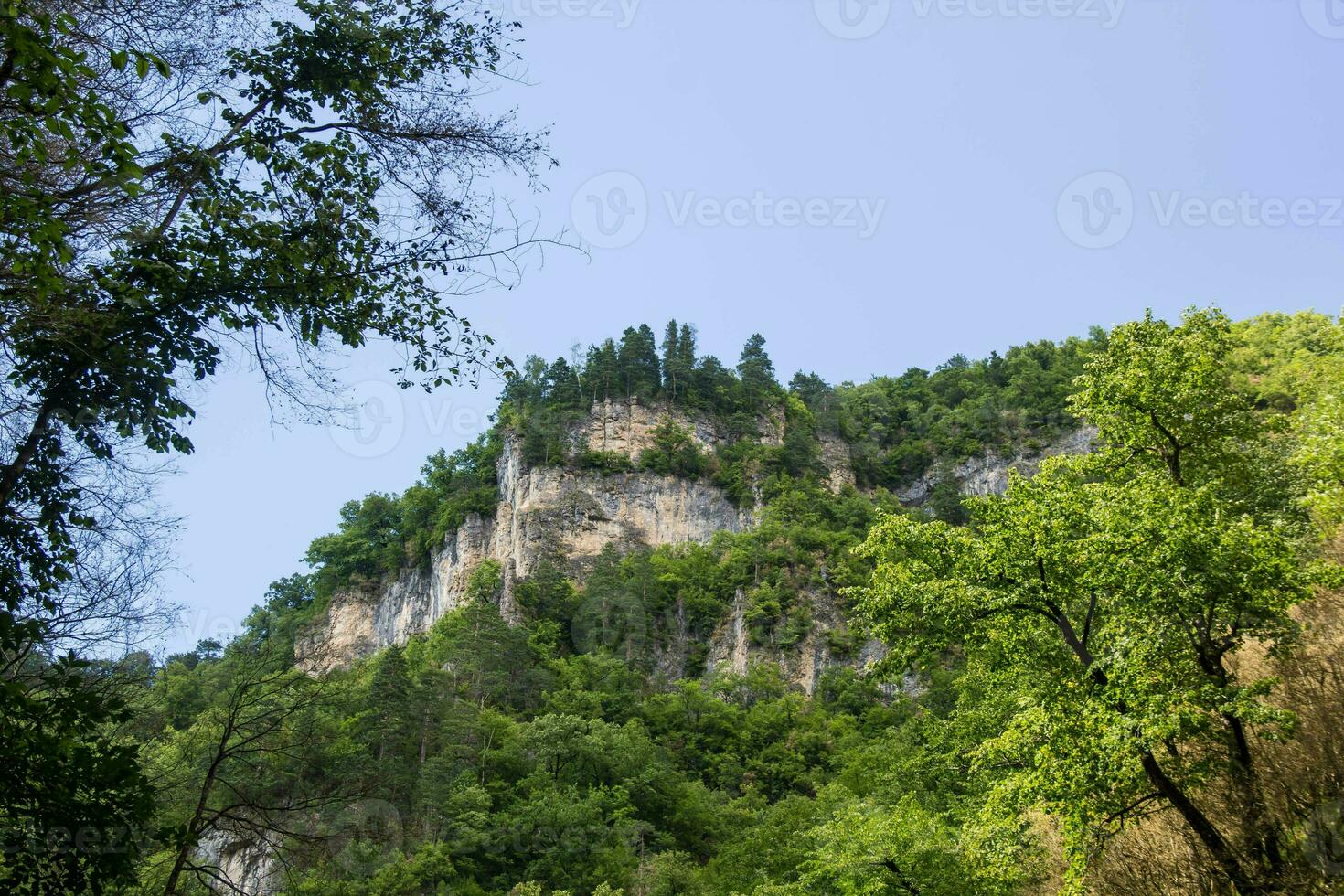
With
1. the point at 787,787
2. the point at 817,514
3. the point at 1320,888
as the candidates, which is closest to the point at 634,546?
the point at 817,514

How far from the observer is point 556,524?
6925cm

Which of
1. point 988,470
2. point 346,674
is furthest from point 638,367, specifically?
→ point 346,674

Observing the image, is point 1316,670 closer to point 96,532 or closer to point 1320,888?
point 1320,888

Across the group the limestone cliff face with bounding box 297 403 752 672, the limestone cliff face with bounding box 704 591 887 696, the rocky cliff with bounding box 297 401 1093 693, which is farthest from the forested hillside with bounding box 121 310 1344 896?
the limestone cliff face with bounding box 297 403 752 672

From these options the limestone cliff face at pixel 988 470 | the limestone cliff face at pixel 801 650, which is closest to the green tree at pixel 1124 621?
the limestone cliff face at pixel 801 650

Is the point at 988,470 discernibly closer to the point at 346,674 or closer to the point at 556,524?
the point at 556,524

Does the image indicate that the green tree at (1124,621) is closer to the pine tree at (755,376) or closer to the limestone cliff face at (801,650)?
the limestone cliff face at (801,650)

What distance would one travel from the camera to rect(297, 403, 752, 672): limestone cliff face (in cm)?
6925

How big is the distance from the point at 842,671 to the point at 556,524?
988 inches

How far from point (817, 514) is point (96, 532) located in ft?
212

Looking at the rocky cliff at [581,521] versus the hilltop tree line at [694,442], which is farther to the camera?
the hilltop tree line at [694,442]

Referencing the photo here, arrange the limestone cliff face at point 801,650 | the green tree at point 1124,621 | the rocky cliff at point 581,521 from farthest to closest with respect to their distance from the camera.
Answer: the rocky cliff at point 581,521 → the limestone cliff face at point 801,650 → the green tree at point 1124,621

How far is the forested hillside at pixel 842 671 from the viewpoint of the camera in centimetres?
934

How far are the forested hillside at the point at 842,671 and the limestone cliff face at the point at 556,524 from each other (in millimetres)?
1102
